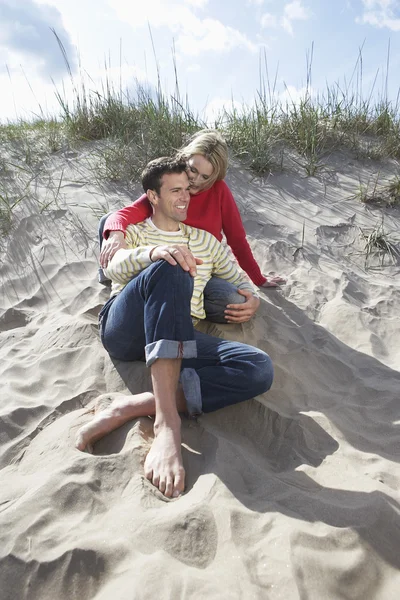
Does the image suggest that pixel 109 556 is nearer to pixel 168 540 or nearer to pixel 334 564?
pixel 168 540

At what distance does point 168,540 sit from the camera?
137 centimetres

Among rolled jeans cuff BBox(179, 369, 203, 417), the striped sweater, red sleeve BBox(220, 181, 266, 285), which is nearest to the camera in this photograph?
rolled jeans cuff BBox(179, 369, 203, 417)

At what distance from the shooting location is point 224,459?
5.74 feet

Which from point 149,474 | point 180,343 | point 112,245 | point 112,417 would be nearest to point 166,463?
point 149,474

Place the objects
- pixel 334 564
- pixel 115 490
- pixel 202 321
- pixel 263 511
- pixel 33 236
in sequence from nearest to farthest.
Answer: pixel 334 564
pixel 263 511
pixel 115 490
pixel 202 321
pixel 33 236

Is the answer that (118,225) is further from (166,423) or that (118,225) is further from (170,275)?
(166,423)

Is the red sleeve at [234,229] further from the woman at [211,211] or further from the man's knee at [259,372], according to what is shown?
the man's knee at [259,372]

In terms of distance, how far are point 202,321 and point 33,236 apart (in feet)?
6.88

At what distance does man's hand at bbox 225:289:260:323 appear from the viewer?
2.63 metres

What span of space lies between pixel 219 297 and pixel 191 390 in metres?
0.78

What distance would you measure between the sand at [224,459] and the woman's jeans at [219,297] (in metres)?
0.09

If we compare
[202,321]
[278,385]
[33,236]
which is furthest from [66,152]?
[278,385]

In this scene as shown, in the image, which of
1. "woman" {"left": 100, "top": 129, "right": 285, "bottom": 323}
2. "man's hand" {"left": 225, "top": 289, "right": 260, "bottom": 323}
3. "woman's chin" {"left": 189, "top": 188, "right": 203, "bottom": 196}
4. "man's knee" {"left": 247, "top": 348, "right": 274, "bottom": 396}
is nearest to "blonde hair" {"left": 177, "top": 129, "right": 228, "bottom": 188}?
"woman" {"left": 100, "top": 129, "right": 285, "bottom": 323}

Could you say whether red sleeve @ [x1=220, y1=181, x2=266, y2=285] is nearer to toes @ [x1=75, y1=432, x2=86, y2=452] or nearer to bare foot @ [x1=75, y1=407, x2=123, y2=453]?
bare foot @ [x1=75, y1=407, x2=123, y2=453]
